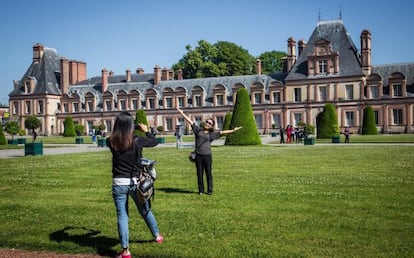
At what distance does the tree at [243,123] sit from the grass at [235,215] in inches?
629

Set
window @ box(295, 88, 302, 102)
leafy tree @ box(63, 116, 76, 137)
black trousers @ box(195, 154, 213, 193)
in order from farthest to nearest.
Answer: leafy tree @ box(63, 116, 76, 137), window @ box(295, 88, 302, 102), black trousers @ box(195, 154, 213, 193)

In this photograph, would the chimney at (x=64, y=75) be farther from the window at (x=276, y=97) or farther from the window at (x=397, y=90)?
the window at (x=397, y=90)

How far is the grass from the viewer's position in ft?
21.3

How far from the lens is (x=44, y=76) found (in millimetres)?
73938

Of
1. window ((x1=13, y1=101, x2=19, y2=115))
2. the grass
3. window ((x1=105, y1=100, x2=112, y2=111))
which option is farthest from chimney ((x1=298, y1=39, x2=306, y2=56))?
the grass

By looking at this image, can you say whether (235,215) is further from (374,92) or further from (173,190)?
(374,92)

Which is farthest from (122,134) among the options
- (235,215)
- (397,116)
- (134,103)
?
(134,103)

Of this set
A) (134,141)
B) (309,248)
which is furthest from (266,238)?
(134,141)

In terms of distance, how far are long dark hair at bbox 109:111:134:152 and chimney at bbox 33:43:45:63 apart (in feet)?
247

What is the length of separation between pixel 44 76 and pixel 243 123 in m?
52.3

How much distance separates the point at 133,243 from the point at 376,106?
52876 mm

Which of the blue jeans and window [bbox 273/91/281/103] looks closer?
the blue jeans

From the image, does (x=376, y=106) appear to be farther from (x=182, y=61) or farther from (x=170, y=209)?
(x=170, y=209)

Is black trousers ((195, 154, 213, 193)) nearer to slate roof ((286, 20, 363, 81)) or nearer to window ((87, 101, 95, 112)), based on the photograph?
slate roof ((286, 20, 363, 81))
